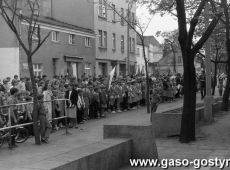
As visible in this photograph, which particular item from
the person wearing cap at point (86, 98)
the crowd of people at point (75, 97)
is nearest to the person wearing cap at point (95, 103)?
the crowd of people at point (75, 97)

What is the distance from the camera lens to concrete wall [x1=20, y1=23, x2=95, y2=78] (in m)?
35.2

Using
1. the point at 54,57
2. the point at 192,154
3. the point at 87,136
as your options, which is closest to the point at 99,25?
the point at 54,57

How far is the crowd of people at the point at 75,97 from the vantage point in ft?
45.0

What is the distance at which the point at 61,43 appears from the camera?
38594 millimetres

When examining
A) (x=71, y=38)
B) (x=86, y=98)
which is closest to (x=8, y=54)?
(x=71, y=38)

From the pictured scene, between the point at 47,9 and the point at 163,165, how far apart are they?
37.1 metres

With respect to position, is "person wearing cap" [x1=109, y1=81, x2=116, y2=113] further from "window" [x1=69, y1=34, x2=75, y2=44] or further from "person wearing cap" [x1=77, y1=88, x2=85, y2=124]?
"window" [x1=69, y1=34, x2=75, y2=44]

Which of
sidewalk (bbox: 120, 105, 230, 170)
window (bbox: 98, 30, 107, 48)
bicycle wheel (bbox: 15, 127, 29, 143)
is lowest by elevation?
sidewalk (bbox: 120, 105, 230, 170)

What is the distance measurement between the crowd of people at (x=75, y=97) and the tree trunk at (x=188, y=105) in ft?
12.4

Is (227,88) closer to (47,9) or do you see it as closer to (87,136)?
(87,136)

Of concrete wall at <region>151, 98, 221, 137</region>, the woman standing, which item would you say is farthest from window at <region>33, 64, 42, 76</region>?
concrete wall at <region>151, 98, 221, 137</region>

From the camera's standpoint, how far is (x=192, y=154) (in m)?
11.0

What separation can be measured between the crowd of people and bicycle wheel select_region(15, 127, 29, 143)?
1.26 ft

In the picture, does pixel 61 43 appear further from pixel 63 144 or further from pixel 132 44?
pixel 63 144
